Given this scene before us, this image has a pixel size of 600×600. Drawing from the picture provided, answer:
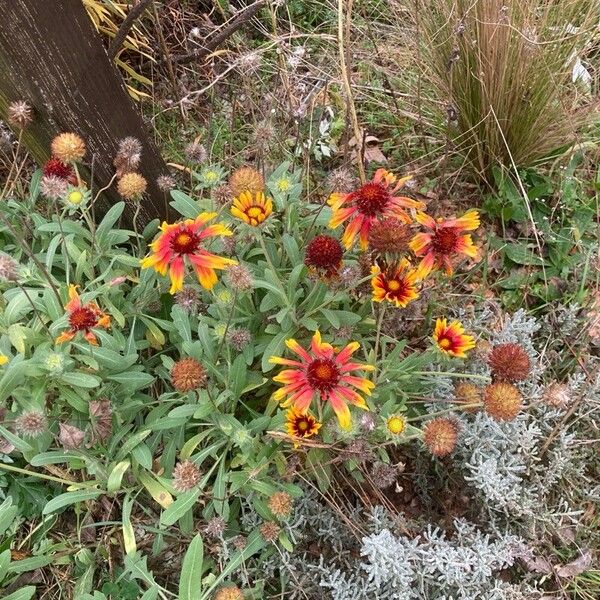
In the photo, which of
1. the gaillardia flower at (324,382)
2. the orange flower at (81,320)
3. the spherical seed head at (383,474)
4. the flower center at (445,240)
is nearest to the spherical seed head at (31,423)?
the orange flower at (81,320)

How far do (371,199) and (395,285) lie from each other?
17cm

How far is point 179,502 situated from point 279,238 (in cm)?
64

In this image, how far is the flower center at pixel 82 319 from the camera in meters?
1.21

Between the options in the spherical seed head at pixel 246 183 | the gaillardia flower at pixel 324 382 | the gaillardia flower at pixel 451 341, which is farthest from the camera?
the spherical seed head at pixel 246 183

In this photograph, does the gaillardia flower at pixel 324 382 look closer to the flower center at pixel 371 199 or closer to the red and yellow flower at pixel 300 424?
the red and yellow flower at pixel 300 424

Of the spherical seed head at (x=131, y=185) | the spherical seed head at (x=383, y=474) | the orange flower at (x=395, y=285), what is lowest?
the spherical seed head at (x=383, y=474)

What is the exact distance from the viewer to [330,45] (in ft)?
8.29

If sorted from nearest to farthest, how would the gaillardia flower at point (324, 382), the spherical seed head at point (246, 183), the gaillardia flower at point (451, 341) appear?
1. the gaillardia flower at point (324, 382)
2. the gaillardia flower at point (451, 341)
3. the spherical seed head at point (246, 183)

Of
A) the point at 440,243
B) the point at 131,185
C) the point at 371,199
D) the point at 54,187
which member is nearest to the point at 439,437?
the point at 440,243

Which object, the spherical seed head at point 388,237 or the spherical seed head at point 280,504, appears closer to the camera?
the spherical seed head at point 388,237

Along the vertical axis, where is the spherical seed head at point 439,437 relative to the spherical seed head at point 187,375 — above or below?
below

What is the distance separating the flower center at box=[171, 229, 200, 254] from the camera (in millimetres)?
1185

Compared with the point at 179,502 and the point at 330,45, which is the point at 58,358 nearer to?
the point at 179,502

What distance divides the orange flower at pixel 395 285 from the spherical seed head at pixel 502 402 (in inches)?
9.5
